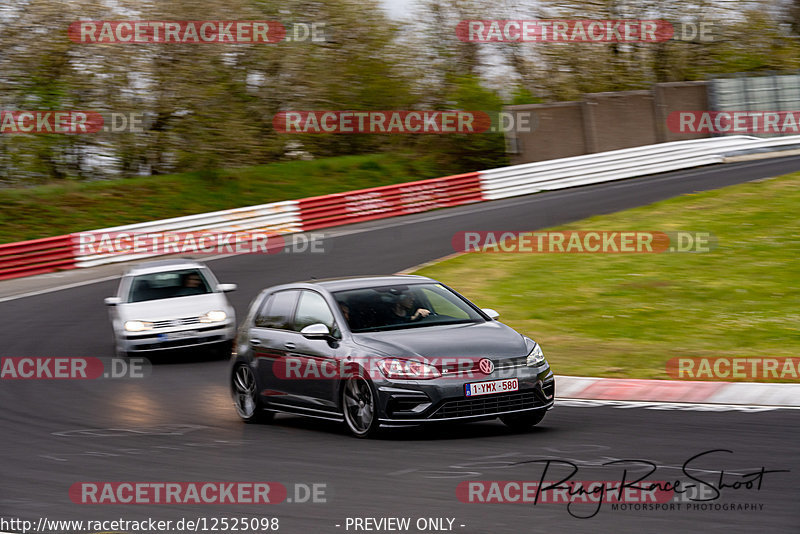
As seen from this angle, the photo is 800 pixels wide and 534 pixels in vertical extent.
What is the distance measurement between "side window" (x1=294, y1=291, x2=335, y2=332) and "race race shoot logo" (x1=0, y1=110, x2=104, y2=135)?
2776 centimetres

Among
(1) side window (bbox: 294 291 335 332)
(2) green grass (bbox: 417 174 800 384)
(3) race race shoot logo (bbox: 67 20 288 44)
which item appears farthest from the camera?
(3) race race shoot logo (bbox: 67 20 288 44)

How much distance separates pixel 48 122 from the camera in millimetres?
36281

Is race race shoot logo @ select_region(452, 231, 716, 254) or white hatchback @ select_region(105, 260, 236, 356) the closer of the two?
white hatchback @ select_region(105, 260, 236, 356)

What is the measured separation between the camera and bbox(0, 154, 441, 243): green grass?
34.3m

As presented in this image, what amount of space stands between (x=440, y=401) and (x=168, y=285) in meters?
9.65

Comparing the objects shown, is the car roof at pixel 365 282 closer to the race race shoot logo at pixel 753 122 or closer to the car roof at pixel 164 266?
the car roof at pixel 164 266

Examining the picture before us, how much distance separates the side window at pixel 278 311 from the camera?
1102 centimetres

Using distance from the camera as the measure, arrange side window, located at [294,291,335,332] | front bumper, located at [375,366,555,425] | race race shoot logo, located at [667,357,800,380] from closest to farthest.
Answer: front bumper, located at [375,366,555,425] < side window, located at [294,291,335,332] < race race shoot logo, located at [667,357,800,380]

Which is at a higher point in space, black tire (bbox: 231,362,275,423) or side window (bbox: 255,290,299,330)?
side window (bbox: 255,290,299,330)

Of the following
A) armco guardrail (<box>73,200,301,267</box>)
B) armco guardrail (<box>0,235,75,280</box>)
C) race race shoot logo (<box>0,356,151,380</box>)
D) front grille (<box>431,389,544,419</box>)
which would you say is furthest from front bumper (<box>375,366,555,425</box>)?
armco guardrail (<box>73,200,301,267</box>)

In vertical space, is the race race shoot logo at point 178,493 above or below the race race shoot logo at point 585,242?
above

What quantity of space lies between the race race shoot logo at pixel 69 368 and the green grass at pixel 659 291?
5920 mm

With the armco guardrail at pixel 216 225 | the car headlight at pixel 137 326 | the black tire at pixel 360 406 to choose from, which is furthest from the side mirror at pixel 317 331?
the armco guardrail at pixel 216 225

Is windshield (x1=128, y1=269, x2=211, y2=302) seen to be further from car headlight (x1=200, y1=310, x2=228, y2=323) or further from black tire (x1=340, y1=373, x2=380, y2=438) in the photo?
black tire (x1=340, y1=373, x2=380, y2=438)
